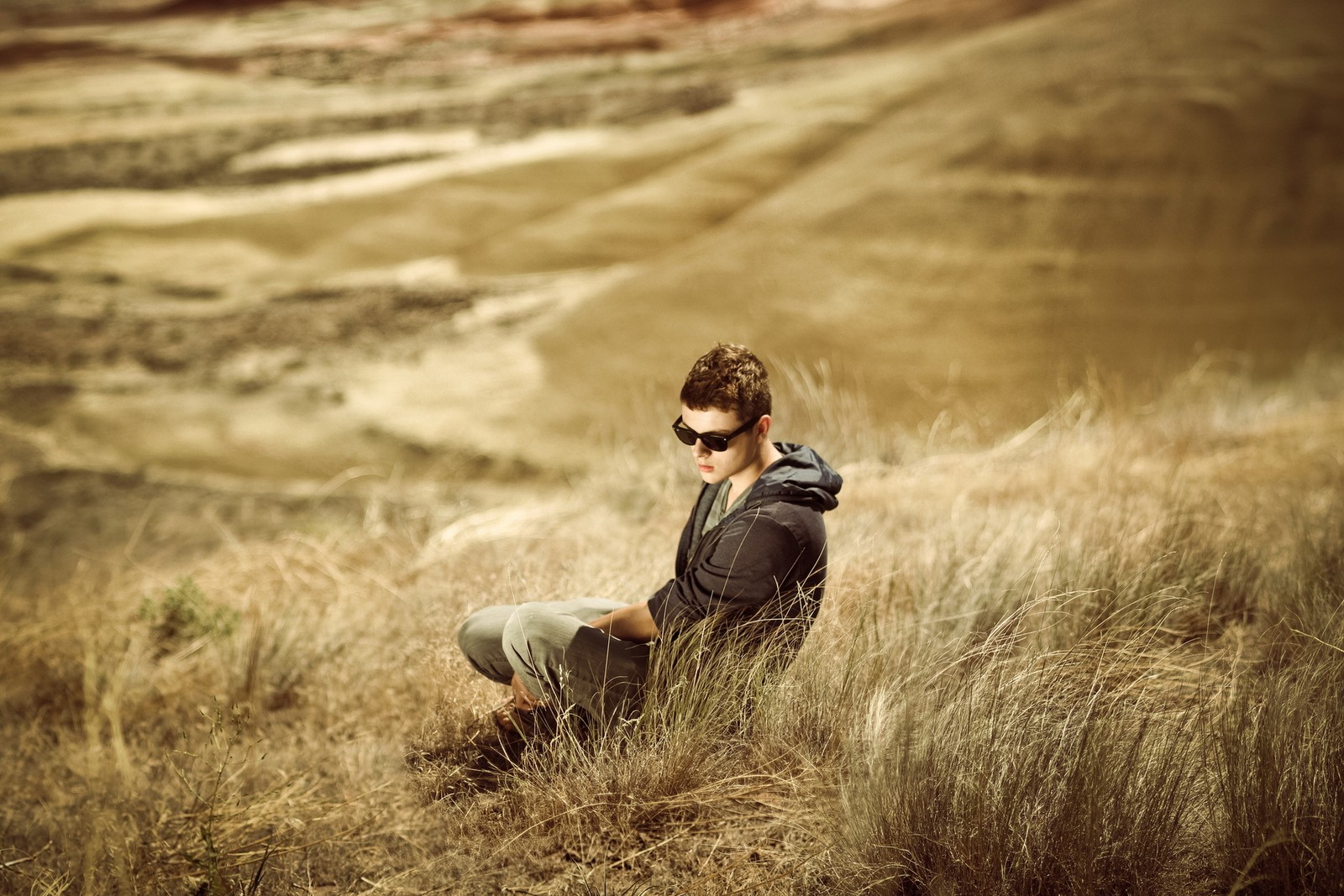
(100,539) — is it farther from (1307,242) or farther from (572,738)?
(1307,242)

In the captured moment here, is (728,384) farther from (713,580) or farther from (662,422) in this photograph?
(662,422)

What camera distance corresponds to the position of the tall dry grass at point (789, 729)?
1.93 metres

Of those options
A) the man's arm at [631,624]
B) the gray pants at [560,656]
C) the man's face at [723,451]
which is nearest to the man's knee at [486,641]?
the gray pants at [560,656]

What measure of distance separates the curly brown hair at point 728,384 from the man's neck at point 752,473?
0.10 meters

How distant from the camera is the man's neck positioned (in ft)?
6.84

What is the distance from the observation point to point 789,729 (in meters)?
2.32

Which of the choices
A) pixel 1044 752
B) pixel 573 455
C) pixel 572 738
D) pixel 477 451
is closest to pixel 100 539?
pixel 477 451

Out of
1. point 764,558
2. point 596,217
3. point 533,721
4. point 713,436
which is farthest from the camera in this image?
point 596,217

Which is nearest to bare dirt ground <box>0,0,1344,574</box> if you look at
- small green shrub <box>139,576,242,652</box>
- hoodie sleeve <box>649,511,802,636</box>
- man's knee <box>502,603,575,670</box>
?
small green shrub <box>139,576,242,652</box>

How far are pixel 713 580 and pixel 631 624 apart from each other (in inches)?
9.6

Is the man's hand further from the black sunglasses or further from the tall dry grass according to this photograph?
the black sunglasses

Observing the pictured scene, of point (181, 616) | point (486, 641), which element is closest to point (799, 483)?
point (486, 641)

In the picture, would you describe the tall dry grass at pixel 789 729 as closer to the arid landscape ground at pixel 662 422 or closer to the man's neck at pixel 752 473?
the arid landscape ground at pixel 662 422

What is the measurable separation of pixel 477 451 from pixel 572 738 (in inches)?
416
